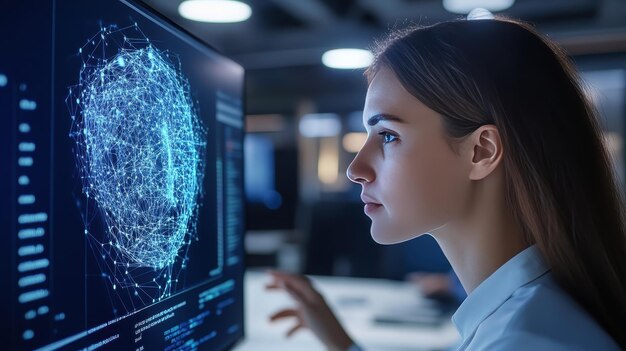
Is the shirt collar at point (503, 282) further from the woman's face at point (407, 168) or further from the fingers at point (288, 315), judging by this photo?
the fingers at point (288, 315)

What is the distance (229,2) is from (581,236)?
1.44m

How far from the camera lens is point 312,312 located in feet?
4.20

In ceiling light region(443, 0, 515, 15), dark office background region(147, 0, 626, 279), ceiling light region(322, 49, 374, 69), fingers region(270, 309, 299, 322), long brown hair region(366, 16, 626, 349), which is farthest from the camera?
dark office background region(147, 0, 626, 279)

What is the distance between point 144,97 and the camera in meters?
0.79

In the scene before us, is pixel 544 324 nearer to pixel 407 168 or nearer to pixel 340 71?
pixel 407 168

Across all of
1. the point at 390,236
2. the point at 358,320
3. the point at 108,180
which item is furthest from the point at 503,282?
the point at 358,320

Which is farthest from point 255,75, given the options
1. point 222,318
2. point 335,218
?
point 222,318

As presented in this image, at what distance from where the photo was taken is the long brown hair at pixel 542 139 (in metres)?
0.87

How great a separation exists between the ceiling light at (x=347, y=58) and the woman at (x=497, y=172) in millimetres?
1630

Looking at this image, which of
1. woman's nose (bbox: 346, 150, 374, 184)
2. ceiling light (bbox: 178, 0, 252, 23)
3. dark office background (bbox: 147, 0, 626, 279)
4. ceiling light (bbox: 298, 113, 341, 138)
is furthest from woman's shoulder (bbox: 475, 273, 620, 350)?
ceiling light (bbox: 298, 113, 341, 138)

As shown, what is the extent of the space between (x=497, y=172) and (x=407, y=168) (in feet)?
0.47

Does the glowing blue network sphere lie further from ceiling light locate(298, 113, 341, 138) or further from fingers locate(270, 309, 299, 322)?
ceiling light locate(298, 113, 341, 138)

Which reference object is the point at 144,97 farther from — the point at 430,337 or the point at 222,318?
the point at 430,337

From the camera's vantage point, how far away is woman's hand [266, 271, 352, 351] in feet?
4.17
